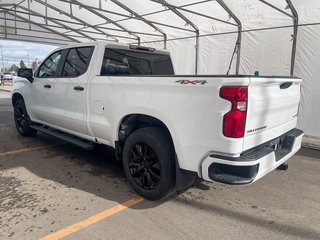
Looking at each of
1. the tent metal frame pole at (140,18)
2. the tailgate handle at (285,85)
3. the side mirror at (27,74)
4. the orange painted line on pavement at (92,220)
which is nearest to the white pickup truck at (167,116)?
the tailgate handle at (285,85)

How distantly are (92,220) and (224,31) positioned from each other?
26.2ft

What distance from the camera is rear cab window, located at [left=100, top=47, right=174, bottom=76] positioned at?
13.8 ft

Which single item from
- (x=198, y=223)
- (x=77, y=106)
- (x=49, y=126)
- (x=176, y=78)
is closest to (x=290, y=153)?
(x=198, y=223)

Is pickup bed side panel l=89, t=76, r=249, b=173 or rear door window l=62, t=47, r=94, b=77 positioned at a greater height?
rear door window l=62, t=47, r=94, b=77

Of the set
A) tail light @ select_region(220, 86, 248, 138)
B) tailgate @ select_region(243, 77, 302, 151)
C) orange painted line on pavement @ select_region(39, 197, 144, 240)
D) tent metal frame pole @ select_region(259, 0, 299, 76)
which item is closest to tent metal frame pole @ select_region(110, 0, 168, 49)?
tent metal frame pole @ select_region(259, 0, 299, 76)

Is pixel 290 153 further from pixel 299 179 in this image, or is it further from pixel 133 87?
pixel 133 87

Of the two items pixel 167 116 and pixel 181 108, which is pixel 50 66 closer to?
pixel 167 116

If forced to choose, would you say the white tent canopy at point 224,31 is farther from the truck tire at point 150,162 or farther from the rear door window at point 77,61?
the truck tire at point 150,162

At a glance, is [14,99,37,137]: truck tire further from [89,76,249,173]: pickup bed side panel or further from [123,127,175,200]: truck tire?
[123,127,175,200]: truck tire

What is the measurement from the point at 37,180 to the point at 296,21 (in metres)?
6.95

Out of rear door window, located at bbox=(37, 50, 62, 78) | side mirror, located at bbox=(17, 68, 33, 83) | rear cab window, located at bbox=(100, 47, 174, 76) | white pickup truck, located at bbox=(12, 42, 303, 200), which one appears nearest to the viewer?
white pickup truck, located at bbox=(12, 42, 303, 200)

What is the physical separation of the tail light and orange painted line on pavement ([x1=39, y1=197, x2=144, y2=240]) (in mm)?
1538

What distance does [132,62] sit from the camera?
14.7ft

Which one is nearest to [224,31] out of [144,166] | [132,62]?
[132,62]
